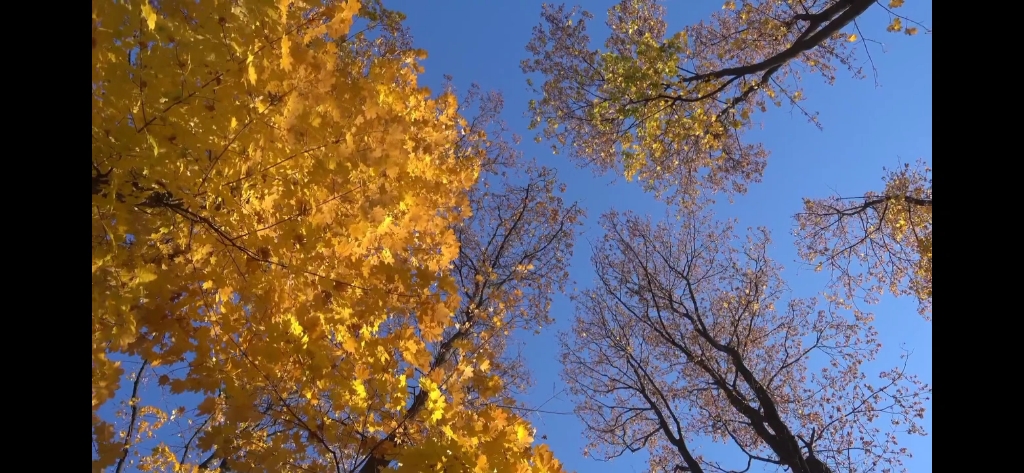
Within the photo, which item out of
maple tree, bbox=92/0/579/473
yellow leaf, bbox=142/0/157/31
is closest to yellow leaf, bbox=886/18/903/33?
maple tree, bbox=92/0/579/473

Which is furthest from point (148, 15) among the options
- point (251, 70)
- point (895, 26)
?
point (895, 26)

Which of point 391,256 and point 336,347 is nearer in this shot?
point 336,347

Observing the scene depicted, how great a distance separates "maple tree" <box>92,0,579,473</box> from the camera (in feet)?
5.56

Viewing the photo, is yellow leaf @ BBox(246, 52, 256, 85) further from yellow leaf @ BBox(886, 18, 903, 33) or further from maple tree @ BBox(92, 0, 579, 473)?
yellow leaf @ BBox(886, 18, 903, 33)

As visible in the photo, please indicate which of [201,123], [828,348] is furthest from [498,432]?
[828,348]

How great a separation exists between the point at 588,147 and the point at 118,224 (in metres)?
6.36

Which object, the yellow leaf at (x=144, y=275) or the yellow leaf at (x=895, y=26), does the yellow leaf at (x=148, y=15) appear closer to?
the yellow leaf at (x=144, y=275)

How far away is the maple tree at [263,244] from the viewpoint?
1693mm

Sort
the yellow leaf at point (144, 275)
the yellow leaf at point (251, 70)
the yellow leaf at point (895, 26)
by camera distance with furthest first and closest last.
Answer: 1. the yellow leaf at point (895, 26)
2. the yellow leaf at point (251, 70)
3. the yellow leaf at point (144, 275)

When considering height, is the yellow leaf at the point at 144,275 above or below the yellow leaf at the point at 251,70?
below

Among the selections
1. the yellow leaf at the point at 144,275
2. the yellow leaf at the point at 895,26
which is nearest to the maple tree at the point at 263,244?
the yellow leaf at the point at 144,275

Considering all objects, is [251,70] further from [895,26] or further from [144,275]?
[895,26]
